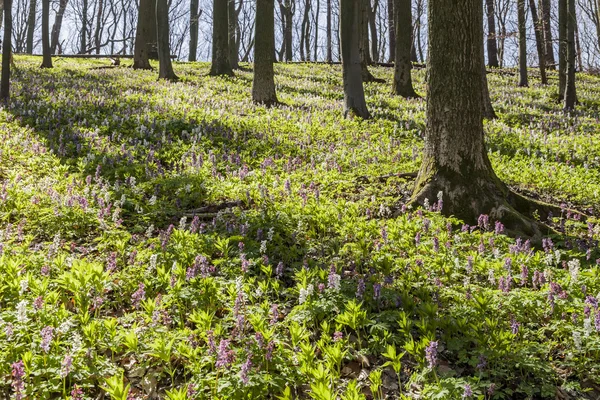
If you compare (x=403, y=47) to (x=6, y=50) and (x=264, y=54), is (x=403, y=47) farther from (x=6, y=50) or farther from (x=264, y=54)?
(x=6, y=50)

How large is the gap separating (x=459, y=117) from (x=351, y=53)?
7.79 m

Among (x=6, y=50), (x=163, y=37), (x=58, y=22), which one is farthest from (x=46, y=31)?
(x=58, y=22)

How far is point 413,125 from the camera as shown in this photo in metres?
13.0

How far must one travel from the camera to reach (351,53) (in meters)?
13.3

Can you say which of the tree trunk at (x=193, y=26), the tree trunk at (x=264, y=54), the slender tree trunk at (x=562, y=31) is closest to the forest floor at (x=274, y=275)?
the tree trunk at (x=264, y=54)

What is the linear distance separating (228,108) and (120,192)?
26.6 ft

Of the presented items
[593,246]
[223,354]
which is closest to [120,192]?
[223,354]

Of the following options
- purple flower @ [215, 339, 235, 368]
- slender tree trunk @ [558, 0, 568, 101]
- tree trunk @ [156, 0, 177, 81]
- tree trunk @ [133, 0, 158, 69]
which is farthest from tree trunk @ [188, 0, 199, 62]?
purple flower @ [215, 339, 235, 368]

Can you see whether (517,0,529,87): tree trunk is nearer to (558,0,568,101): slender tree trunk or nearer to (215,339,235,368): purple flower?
(558,0,568,101): slender tree trunk

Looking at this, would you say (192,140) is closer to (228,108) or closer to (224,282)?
(228,108)

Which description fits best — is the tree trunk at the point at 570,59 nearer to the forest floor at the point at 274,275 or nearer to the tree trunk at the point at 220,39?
the forest floor at the point at 274,275

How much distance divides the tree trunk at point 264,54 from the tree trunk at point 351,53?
323cm

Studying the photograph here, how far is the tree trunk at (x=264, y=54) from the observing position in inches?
611

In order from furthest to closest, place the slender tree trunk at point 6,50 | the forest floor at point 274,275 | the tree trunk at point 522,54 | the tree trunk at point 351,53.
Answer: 1. the tree trunk at point 522,54
2. the tree trunk at point 351,53
3. the slender tree trunk at point 6,50
4. the forest floor at point 274,275
